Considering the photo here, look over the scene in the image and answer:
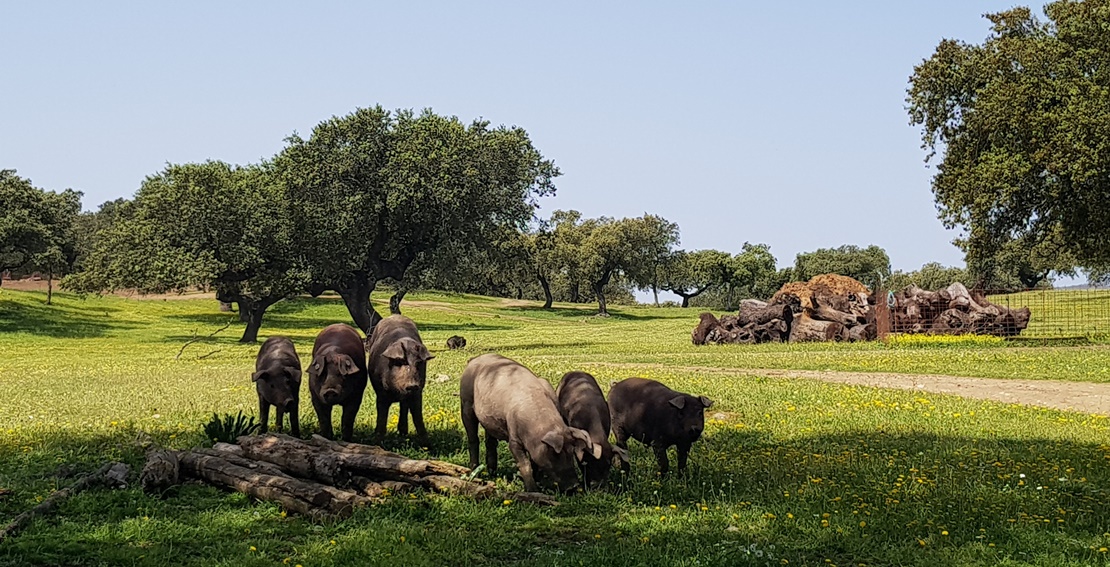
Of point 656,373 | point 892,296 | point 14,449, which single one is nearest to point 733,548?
point 14,449

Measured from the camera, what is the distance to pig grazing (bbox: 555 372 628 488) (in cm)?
943

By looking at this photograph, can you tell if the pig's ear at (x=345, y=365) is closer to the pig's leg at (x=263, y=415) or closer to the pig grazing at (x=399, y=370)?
the pig grazing at (x=399, y=370)

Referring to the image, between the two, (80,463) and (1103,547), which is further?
A: (80,463)

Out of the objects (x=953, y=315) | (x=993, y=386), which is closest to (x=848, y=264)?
(x=953, y=315)

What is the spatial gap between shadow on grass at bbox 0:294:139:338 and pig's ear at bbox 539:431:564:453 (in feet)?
149

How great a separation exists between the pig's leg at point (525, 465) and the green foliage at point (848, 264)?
12003 cm

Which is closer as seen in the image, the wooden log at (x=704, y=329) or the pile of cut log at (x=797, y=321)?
the pile of cut log at (x=797, y=321)

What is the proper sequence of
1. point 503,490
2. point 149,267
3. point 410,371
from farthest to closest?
point 149,267, point 410,371, point 503,490

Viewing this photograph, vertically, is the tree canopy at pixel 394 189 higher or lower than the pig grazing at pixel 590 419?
higher

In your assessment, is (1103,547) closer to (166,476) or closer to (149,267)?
(166,476)

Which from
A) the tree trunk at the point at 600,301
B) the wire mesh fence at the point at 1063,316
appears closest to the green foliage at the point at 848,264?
the tree trunk at the point at 600,301

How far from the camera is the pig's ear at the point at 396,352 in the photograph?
1200cm

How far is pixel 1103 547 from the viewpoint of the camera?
24.7 ft

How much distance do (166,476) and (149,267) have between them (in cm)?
3712
